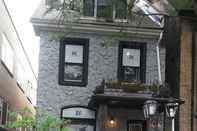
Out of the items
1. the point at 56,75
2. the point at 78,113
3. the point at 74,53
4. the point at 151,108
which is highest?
the point at 74,53

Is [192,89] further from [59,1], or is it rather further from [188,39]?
[59,1]

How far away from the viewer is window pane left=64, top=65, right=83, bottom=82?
2762cm

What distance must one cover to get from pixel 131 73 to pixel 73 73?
8.44 feet

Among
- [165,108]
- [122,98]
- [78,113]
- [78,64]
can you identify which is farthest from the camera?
[78,64]

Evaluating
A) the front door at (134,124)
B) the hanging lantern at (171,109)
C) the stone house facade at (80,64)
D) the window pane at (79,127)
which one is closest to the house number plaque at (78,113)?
the stone house facade at (80,64)

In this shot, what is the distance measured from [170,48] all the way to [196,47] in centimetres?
261

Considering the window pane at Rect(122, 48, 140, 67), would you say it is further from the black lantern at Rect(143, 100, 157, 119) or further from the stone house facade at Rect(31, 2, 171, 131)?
the black lantern at Rect(143, 100, 157, 119)

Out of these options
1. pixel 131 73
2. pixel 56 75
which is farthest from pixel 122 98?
pixel 56 75

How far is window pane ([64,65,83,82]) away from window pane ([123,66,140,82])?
1945 mm

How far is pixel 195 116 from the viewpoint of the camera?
934 inches

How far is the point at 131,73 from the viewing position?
28.1 meters

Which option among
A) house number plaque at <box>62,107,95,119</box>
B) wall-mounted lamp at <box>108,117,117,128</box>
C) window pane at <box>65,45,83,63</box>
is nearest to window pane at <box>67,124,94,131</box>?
house number plaque at <box>62,107,95,119</box>

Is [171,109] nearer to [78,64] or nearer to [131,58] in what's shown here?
[78,64]

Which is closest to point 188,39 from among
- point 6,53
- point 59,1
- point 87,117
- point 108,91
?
point 108,91
